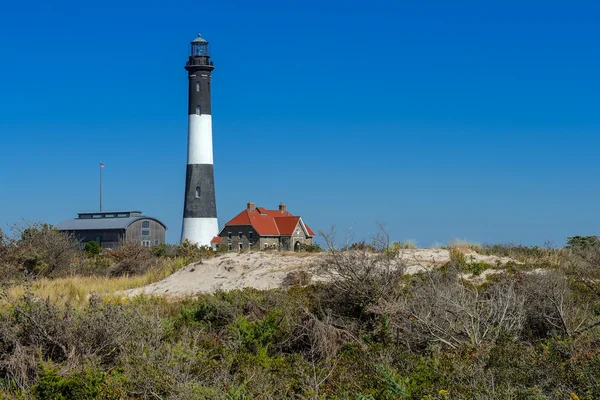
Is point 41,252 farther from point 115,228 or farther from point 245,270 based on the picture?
point 115,228

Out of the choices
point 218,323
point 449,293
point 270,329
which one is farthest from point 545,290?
point 218,323

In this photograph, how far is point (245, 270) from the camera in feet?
66.7

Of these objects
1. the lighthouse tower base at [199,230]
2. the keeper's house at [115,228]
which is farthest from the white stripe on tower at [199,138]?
the keeper's house at [115,228]

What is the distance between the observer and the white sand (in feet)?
60.7

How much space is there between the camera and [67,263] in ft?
77.6

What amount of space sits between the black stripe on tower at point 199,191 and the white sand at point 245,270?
63.8ft

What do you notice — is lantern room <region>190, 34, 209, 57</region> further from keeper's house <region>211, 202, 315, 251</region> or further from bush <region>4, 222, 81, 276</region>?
bush <region>4, 222, 81, 276</region>

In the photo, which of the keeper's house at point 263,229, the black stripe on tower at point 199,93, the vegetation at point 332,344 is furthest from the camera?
the keeper's house at point 263,229

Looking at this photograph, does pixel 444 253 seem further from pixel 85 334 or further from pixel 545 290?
pixel 85 334

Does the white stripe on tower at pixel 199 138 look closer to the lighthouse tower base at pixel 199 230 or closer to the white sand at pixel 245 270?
the lighthouse tower base at pixel 199 230

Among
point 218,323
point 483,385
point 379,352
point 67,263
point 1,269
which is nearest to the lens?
point 483,385

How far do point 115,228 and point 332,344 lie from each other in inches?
1706

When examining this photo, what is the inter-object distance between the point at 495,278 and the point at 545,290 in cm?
340

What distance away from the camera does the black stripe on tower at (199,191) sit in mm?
41250
